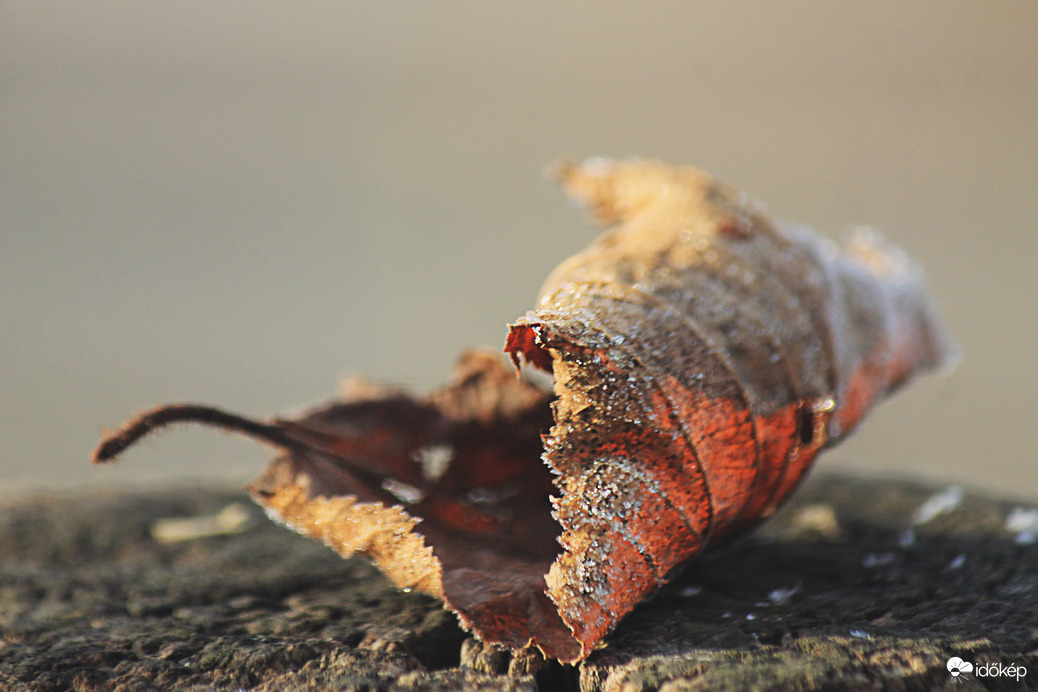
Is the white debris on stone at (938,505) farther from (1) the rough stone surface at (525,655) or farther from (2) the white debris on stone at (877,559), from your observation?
(2) the white debris on stone at (877,559)

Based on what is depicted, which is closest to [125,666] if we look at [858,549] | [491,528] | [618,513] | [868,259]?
[491,528]

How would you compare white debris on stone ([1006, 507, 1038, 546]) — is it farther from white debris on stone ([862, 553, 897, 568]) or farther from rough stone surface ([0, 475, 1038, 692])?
white debris on stone ([862, 553, 897, 568])

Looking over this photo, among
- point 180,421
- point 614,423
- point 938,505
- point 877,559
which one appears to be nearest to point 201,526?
point 180,421

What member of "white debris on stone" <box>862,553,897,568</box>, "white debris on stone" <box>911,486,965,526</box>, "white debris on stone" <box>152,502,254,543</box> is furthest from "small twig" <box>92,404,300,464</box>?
"white debris on stone" <box>911,486,965,526</box>

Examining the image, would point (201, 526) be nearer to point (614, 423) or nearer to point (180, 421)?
point (180, 421)

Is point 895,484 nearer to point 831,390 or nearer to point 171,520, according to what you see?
point 831,390

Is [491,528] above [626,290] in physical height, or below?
below
